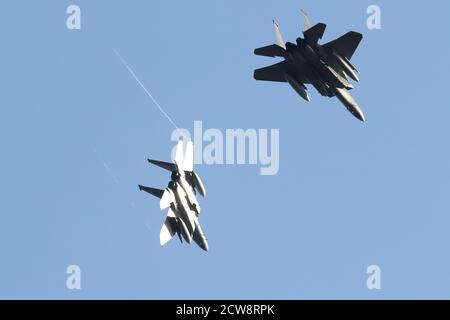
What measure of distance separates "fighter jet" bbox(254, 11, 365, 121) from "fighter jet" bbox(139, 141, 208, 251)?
21.4ft

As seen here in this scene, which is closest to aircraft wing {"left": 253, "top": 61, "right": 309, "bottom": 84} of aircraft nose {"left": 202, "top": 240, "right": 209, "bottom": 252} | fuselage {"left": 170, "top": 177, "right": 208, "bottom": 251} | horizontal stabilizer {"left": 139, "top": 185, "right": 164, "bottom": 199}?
fuselage {"left": 170, "top": 177, "right": 208, "bottom": 251}

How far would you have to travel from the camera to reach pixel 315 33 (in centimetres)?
3709

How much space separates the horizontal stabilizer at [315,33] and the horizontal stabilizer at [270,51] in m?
1.22

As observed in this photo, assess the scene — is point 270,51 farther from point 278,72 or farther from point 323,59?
point 278,72

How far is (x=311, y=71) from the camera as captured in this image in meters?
39.8

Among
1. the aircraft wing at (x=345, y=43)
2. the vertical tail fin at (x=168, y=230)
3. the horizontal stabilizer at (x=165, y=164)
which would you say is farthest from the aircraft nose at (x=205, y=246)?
Answer: the aircraft wing at (x=345, y=43)

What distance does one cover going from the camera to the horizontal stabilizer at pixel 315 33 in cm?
3659

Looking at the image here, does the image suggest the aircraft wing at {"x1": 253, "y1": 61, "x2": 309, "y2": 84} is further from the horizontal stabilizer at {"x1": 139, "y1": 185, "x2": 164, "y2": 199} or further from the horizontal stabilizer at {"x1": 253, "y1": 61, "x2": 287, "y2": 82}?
the horizontal stabilizer at {"x1": 139, "y1": 185, "x2": 164, "y2": 199}

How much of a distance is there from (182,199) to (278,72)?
7.92 metres

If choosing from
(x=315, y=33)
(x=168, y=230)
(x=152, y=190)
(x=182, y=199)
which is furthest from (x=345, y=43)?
(x=168, y=230)

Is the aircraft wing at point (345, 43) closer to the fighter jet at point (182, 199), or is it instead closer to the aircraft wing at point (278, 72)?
the aircraft wing at point (278, 72)
